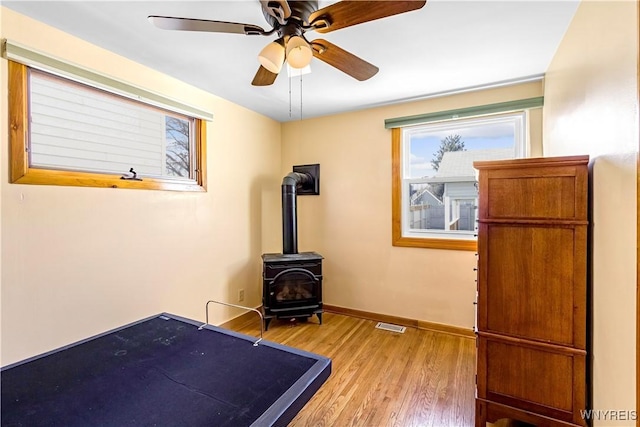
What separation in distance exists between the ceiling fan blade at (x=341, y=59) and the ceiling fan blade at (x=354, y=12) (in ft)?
0.39

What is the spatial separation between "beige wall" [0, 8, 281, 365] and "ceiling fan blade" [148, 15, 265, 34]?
1100mm

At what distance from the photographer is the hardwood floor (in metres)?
1.83

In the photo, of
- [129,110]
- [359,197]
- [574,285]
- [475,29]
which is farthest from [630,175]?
[129,110]

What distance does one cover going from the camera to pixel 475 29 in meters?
1.85

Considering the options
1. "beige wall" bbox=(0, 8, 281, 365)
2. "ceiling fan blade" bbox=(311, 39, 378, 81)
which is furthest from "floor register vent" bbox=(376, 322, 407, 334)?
"ceiling fan blade" bbox=(311, 39, 378, 81)

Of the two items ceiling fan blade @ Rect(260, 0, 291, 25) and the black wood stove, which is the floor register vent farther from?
ceiling fan blade @ Rect(260, 0, 291, 25)

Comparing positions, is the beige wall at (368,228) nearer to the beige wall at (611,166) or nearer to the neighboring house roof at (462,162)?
the neighboring house roof at (462,162)

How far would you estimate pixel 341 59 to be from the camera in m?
1.63

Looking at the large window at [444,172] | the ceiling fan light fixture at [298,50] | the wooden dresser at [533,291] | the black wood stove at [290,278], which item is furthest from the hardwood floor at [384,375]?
the ceiling fan light fixture at [298,50]

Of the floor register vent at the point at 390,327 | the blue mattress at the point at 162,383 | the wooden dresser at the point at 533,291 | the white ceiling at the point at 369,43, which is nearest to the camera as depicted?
the blue mattress at the point at 162,383

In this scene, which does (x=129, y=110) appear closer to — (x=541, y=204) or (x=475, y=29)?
(x=475, y=29)

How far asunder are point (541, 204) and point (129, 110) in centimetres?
295

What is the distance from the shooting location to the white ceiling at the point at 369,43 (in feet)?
5.42

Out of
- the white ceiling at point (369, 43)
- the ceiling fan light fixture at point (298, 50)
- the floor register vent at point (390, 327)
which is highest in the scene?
the white ceiling at point (369, 43)
